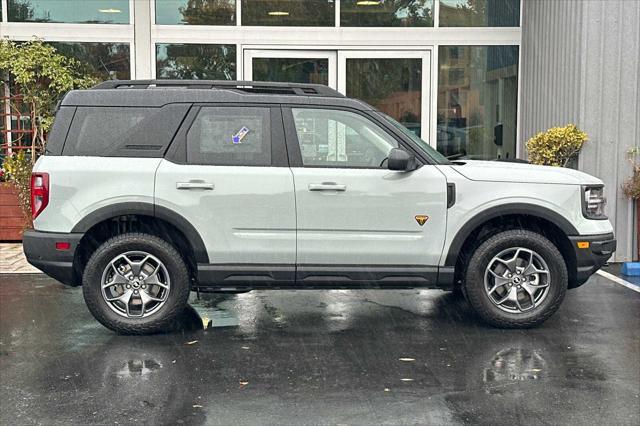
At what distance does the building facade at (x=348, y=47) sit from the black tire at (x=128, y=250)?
6.23 metres

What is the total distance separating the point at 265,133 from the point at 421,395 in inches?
102

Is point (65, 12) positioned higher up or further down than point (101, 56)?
higher up

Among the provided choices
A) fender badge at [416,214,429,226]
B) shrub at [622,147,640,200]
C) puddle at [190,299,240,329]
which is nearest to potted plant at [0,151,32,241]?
puddle at [190,299,240,329]

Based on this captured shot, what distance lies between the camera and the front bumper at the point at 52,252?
19.9 ft

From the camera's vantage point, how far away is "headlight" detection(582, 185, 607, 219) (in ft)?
20.7

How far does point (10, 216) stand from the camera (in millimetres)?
11055

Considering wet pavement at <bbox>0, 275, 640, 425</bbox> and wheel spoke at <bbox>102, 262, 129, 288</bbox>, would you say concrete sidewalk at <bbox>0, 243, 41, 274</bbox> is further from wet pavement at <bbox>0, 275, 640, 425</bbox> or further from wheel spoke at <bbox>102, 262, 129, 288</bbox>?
wheel spoke at <bbox>102, 262, 129, 288</bbox>

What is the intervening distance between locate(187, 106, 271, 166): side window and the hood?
1.60 m

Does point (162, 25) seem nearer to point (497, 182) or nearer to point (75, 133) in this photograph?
point (75, 133)

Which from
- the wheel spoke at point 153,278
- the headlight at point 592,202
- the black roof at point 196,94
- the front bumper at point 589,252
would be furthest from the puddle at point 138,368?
the headlight at point 592,202

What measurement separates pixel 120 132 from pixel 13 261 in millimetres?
4386

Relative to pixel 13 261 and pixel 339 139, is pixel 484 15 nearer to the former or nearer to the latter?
pixel 339 139

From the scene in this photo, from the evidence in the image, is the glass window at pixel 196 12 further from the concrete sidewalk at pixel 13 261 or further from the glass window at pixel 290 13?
the concrete sidewalk at pixel 13 261

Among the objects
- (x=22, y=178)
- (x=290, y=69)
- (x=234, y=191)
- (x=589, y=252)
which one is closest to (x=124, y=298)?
(x=234, y=191)
